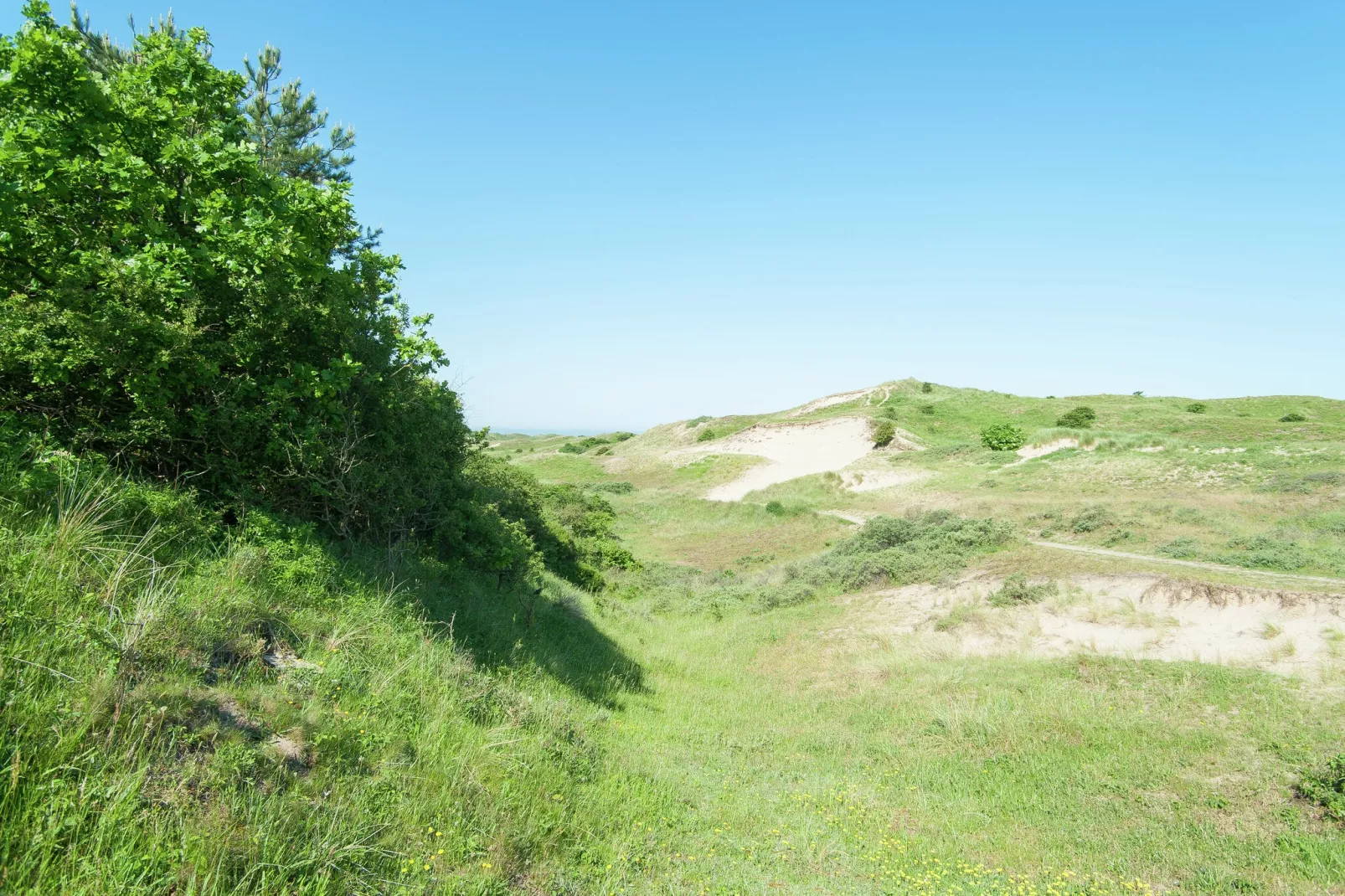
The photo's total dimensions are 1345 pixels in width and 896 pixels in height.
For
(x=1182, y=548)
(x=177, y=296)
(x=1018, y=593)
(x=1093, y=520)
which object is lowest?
(x=1018, y=593)

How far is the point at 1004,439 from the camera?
4044 cm

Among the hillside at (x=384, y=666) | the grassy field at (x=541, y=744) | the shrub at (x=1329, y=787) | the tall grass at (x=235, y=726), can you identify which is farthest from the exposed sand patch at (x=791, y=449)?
the tall grass at (x=235, y=726)

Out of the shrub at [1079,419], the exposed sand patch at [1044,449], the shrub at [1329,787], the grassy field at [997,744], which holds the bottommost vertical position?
the grassy field at [997,744]

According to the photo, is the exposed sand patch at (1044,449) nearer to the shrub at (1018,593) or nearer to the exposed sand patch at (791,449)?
the exposed sand patch at (791,449)

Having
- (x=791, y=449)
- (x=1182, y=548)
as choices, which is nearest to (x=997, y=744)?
(x=1182, y=548)

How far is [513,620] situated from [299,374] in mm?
5515

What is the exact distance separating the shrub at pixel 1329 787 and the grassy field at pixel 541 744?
0.39ft

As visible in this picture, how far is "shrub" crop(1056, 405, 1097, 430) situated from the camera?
47.2 m

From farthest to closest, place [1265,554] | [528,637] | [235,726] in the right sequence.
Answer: [1265,554] < [528,637] < [235,726]

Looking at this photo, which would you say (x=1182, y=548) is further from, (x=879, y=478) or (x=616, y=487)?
(x=616, y=487)

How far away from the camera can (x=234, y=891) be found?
3.15 metres

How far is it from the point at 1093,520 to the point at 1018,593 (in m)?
8.25

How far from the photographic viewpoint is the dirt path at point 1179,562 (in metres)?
13.4

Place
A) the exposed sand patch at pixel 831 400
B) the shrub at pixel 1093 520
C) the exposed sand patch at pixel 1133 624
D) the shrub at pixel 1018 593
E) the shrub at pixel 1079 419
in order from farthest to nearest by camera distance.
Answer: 1. the exposed sand patch at pixel 831 400
2. the shrub at pixel 1079 419
3. the shrub at pixel 1093 520
4. the shrub at pixel 1018 593
5. the exposed sand patch at pixel 1133 624
